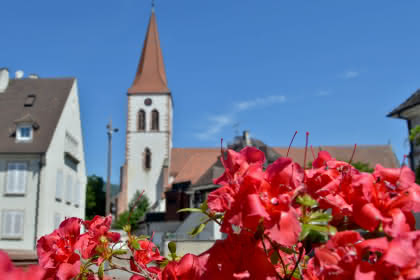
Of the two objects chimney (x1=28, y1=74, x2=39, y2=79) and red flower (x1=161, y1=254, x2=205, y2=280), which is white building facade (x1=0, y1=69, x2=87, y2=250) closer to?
chimney (x1=28, y1=74, x2=39, y2=79)

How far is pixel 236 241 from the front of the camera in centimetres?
114

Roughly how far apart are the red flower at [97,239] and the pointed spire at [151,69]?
53.6 metres

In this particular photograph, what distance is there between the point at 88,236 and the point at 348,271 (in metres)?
0.92

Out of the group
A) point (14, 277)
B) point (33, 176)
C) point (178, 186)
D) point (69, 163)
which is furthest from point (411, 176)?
point (178, 186)

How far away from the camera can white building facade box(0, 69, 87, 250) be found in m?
22.3

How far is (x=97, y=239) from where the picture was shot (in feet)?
5.02

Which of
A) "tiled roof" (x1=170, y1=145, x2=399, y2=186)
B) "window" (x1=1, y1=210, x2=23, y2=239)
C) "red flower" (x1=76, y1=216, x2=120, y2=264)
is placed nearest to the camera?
"red flower" (x1=76, y1=216, x2=120, y2=264)

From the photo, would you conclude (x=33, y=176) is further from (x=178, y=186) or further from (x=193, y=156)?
(x=193, y=156)

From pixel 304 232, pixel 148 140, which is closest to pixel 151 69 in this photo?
pixel 148 140

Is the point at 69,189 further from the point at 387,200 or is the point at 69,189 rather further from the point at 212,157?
the point at 212,157

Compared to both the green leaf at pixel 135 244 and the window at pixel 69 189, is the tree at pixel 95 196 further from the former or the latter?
the green leaf at pixel 135 244

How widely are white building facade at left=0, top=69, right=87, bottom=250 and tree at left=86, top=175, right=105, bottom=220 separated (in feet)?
72.4

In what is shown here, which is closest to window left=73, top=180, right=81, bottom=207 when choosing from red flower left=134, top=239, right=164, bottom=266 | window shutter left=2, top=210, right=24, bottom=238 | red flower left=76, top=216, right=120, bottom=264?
window shutter left=2, top=210, right=24, bottom=238

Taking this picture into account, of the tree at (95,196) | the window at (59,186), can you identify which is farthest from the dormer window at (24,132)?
the tree at (95,196)
